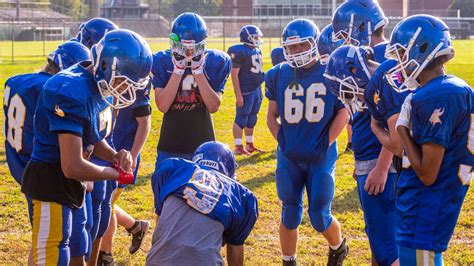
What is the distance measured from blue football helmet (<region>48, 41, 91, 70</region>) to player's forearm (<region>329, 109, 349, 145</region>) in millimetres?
1970

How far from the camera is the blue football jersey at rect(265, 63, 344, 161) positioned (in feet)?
17.5

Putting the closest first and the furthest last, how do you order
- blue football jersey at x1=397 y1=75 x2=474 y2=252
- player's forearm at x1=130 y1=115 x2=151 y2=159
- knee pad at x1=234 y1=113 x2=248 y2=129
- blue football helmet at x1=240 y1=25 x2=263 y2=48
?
blue football jersey at x1=397 y1=75 x2=474 y2=252
player's forearm at x1=130 y1=115 x2=151 y2=159
knee pad at x1=234 y1=113 x2=248 y2=129
blue football helmet at x1=240 y1=25 x2=263 y2=48

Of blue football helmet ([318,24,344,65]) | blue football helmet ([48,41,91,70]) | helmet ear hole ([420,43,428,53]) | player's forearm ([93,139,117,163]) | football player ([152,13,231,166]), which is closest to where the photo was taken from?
helmet ear hole ([420,43,428,53])

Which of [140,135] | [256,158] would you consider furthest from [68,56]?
[256,158]

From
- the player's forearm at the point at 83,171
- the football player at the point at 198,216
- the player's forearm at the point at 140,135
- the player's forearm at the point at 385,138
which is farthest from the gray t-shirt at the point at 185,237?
the player's forearm at the point at 140,135

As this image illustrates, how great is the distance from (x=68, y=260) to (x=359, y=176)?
6.60ft

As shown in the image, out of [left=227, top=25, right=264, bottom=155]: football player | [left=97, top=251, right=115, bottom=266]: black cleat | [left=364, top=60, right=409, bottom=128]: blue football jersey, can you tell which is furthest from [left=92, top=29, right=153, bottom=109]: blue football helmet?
[left=227, top=25, right=264, bottom=155]: football player

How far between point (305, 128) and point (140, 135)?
1.31 metres

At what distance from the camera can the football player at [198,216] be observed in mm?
3604

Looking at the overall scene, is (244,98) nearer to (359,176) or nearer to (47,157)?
(359,176)

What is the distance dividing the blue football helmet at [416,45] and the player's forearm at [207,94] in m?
2.33

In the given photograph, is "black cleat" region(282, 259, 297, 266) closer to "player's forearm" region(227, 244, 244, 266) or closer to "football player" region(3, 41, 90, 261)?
"player's forearm" region(227, 244, 244, 266)

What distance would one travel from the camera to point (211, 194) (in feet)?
11.9

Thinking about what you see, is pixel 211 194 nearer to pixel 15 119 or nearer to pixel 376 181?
pixel 376 181
